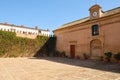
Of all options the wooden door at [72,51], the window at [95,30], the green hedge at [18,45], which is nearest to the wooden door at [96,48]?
the window at [95,30]

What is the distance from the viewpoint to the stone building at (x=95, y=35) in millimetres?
15225

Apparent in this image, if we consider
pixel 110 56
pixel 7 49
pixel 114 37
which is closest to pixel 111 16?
pixel 114 37

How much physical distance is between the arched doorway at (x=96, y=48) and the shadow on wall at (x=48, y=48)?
9.33m

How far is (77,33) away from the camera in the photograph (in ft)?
67.1

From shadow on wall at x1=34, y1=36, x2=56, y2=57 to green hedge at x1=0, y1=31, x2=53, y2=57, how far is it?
42cm

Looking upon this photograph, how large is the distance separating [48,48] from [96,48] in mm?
10201

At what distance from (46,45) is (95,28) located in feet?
34.3

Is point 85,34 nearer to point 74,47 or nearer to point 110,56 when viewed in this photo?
point 74,47

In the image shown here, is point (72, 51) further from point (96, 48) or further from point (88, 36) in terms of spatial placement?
point (96, 48)

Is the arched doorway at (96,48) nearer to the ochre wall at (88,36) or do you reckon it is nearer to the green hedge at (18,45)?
the ochre wall at (88,36)

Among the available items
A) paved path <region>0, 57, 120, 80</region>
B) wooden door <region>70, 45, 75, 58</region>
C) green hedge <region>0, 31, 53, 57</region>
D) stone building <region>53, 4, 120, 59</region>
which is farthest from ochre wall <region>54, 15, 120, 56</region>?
paved path <region>0, 57, 120, 80</region>

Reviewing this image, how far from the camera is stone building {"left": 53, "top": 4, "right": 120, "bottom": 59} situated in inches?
599

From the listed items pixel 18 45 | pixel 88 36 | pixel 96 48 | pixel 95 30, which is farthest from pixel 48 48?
pixel 95 30

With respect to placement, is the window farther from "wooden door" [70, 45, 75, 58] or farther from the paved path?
the paved path
